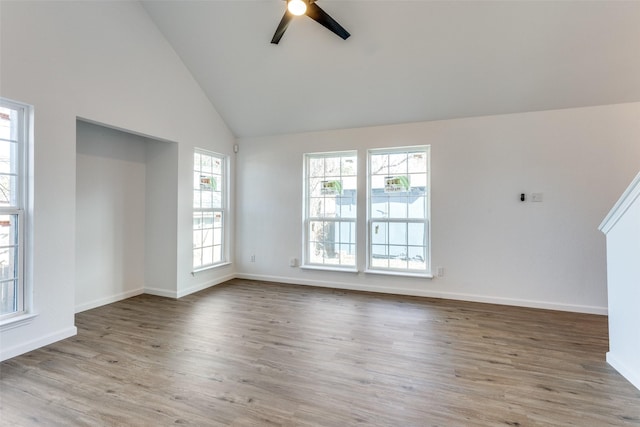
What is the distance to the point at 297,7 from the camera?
7.95ft

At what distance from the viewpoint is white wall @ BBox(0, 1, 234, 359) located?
2404mm

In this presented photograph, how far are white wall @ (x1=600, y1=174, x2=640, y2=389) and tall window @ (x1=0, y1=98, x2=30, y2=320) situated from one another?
472 centimetres

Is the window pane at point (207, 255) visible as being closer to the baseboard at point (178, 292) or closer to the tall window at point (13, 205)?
the baseboard at point (178, 292)

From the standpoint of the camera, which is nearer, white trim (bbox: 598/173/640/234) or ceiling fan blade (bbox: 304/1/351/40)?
white trim (bbox: 598/173/640/234)

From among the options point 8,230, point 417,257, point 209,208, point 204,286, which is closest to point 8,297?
point 8,230

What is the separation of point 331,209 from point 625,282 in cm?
337

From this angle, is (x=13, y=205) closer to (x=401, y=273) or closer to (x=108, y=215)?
(x=108, y=215)

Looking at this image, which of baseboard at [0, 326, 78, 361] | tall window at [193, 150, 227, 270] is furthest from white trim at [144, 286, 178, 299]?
baseboard at [0, 326, 78, 361]

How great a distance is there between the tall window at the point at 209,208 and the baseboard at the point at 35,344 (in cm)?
170

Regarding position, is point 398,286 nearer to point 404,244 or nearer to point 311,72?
point 404,244

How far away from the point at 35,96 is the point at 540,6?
4.67 m

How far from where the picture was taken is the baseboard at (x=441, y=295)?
3.52 m

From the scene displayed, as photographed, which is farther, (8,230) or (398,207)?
(398,207)

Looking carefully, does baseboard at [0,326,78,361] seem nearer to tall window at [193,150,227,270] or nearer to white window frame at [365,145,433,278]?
tall window at [193,150,227,270]
